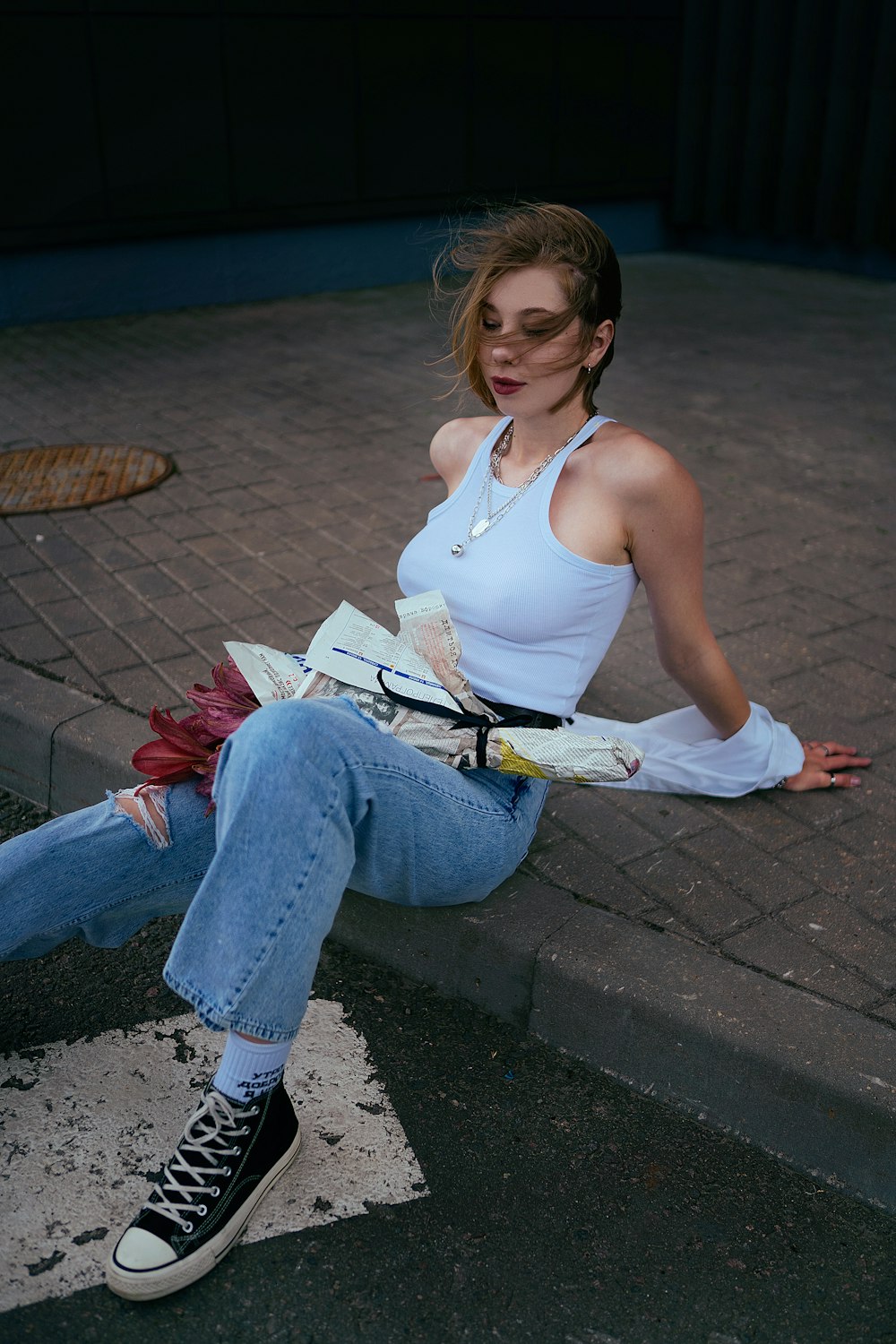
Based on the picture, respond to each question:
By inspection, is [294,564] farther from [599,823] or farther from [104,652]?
[599,823]

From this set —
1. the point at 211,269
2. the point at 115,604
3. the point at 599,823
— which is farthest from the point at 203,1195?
the point at 211,269

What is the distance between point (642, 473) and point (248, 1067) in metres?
1.33

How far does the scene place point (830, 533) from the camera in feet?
15.8

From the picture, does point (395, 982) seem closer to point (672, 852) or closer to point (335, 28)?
point (672, 852)

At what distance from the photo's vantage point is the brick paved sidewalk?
2701 millimetres

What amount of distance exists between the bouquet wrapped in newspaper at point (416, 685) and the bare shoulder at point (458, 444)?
0.58 meters

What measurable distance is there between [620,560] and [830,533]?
2.75 meters

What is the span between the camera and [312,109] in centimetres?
880

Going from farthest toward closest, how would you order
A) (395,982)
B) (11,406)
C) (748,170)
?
(748,170) < (11,406) < (395,982)

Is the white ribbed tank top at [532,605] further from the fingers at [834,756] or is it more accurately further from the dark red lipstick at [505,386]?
the fingers at [834,756]

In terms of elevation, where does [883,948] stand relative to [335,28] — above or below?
below

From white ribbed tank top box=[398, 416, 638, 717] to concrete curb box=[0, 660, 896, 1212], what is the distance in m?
0.50

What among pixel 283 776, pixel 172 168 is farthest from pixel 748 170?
pixel 283 776

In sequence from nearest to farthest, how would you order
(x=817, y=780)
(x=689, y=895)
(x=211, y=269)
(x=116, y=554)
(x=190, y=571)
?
(x=689, y=895) < (x=817, y=780) < (x=190, y=571) < (x=116, y=554) < (x=211, y=269)
